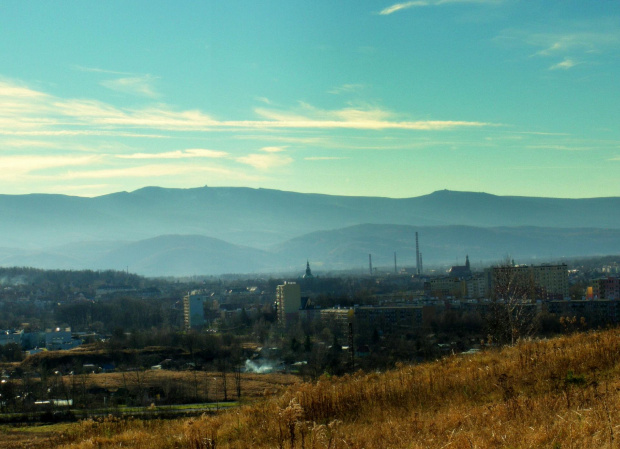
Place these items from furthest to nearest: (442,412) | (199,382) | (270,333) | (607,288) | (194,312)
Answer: (607,288), (194,312), (270,333), (199,382), (442,412)

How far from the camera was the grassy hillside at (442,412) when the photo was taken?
4.93 metres

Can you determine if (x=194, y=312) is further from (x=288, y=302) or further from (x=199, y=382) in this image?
(x=199, y=382)

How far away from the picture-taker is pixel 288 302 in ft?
163

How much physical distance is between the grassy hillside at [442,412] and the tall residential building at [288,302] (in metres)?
37.5

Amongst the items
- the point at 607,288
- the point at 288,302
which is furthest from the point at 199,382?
the point at 607,288

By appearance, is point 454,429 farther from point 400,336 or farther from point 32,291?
point 32,291

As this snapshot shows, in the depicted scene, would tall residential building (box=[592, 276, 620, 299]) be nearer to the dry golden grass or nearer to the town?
the town

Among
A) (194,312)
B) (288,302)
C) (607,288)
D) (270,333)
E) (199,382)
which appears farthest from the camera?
(607,288)

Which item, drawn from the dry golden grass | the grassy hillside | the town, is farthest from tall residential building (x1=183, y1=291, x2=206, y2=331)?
the grassy hillside

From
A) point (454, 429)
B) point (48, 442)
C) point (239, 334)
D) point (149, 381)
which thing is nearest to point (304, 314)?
point (239, 334)

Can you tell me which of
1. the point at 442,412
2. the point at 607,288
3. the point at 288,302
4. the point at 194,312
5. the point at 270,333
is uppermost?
the point at 442,412

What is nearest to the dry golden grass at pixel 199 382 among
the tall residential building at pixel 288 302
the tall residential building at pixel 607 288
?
the tall residential building at pixel 288 302

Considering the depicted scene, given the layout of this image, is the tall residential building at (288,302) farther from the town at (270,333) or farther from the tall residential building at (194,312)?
the tall residential building at (194,312)

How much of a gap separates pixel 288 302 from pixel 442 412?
43.6 meters
